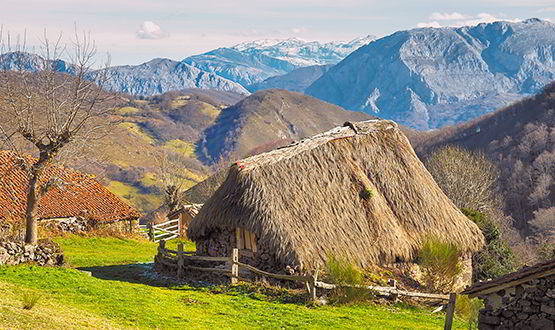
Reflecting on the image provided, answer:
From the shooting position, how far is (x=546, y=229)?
63781 mm

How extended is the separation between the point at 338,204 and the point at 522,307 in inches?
403

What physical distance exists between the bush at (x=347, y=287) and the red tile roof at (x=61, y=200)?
1669 cm

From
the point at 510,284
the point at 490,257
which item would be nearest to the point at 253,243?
the point at 510,284

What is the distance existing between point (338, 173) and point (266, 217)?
413cm

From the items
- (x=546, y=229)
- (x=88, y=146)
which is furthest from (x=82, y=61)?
(x=546, y=229)

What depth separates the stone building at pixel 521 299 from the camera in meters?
12.4

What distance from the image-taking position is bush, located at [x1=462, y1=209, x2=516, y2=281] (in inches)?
1033

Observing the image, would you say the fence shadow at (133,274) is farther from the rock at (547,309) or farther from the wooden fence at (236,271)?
the rock at (547,309)

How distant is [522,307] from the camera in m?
12.8

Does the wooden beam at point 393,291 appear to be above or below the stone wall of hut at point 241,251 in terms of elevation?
below

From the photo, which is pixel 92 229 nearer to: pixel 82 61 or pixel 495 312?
pixel 82 61

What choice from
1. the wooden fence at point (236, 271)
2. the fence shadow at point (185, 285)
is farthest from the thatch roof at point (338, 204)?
the fence shadow at point (185, 285)

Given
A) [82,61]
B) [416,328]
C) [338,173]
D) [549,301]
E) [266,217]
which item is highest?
[82,61]

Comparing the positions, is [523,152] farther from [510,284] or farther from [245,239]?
[510,284]
